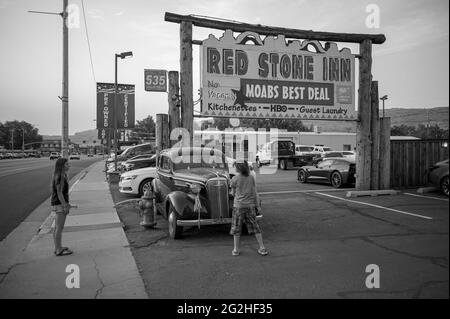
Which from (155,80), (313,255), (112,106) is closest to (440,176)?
(313,255)

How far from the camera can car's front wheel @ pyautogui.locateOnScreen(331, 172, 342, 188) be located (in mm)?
14359

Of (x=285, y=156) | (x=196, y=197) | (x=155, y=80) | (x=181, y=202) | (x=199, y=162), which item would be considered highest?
(x=155, y=80)

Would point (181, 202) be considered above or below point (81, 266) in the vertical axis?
above

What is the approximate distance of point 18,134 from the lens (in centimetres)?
14150

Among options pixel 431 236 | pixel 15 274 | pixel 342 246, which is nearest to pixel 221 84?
pixel 342 246

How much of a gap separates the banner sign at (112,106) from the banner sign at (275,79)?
53.6ft

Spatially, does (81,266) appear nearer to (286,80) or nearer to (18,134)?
(286,80)

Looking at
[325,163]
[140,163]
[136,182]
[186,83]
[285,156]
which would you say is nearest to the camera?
[186,83]

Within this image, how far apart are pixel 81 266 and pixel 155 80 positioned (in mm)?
9070

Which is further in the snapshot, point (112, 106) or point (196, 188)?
point (112, 106)

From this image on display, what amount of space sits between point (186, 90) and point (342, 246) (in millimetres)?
6113

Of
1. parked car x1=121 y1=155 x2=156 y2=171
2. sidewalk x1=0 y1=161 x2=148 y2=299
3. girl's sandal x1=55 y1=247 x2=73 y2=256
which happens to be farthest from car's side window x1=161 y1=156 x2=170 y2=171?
parked car x1=121 y1=155 x2=156 y2=171

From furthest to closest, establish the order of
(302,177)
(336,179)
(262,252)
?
1. (302,177)
2. (336,179)
3. (262,252)
